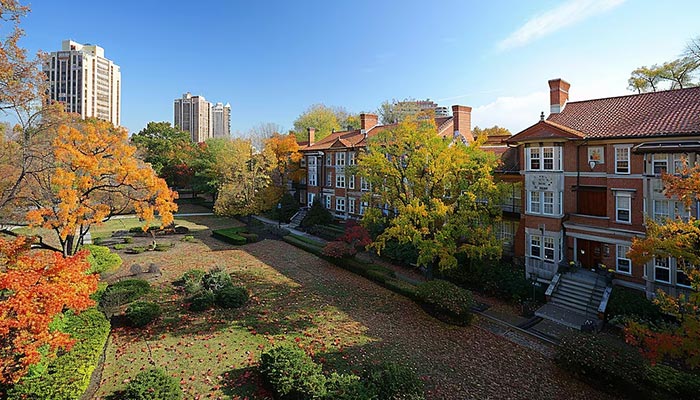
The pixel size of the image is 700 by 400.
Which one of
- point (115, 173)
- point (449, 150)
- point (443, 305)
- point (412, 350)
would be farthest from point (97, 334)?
point (449, 150)

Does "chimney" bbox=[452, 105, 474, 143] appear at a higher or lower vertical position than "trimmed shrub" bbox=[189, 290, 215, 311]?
higher

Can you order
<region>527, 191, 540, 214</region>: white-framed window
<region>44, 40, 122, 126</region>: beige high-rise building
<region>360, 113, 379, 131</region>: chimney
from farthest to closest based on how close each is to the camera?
<region>44, 40, 122, 126</region>: beige high-rise building → <region>360, 113, 379, 131</region>: chimney → <region>527, 191, 540, 214</region>: white-framed window

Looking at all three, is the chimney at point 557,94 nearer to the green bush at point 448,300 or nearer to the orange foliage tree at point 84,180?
the green bush at point 448,300

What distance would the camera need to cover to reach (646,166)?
1858cm

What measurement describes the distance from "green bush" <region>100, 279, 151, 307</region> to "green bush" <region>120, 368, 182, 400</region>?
710cm

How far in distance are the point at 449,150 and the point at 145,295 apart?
1841 centimetres

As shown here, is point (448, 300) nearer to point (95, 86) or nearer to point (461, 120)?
point (461, 120)

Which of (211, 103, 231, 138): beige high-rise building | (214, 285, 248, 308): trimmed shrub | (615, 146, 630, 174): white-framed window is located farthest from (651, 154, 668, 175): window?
(211, 103, 231, 138): beige high-rise building

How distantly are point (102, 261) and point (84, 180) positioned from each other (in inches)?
384

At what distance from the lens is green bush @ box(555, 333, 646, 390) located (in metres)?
12.1

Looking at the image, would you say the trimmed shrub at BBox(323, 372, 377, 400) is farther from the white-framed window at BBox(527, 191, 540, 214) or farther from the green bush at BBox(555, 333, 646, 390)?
the white-framed window at BBox(527, 191, 540, 214)

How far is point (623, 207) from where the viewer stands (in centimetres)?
1962

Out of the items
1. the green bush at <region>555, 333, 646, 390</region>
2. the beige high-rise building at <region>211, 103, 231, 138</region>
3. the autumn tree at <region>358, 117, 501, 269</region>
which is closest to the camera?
the green bush at <region>555, 333, 646, 390</region>

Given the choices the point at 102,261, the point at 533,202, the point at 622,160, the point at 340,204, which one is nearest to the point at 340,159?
the point at 340,204
